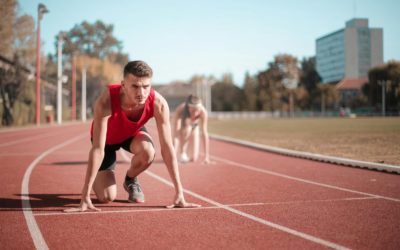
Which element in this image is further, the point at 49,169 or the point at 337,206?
the point at 49,169

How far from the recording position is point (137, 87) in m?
5.09

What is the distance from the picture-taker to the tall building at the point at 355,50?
5551 inches

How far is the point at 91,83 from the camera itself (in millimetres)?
80188

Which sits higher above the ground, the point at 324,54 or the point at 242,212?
the point at 324,54

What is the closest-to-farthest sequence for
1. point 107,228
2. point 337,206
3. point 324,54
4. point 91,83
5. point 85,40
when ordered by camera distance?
point 107,228 < point 337,206 < point 91,83 < point 85,40 < point 324,54

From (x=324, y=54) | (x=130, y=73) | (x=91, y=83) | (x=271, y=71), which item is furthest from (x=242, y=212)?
(x=324, y=54)

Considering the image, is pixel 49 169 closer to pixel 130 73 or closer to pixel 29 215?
pixel 29 215

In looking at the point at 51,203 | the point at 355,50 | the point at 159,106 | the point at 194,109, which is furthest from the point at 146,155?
the point at 355,50

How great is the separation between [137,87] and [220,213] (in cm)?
187

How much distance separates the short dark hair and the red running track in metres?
1.67

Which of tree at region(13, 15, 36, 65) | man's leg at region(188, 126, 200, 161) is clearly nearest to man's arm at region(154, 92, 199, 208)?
man's leg at region(188, 126, 200, 161)

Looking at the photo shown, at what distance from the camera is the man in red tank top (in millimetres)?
5145

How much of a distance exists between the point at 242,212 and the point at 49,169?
6333 mm

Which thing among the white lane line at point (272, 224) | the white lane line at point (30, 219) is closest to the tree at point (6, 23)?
the white lane line at point (30, 219)
